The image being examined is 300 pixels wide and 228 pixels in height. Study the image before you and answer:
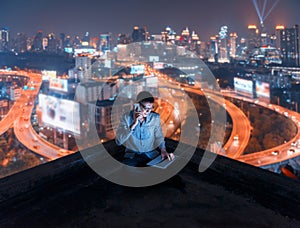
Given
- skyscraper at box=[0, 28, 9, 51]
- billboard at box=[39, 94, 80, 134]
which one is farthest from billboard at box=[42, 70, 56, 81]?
skyscraper at box=[0, 28, 9, 51]

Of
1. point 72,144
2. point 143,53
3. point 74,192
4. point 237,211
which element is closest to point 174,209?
point 237,211

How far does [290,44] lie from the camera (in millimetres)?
17500

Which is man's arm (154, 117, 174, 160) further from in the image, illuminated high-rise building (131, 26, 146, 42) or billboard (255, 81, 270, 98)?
illuminated high-rise building (131, 26, 146, 42)

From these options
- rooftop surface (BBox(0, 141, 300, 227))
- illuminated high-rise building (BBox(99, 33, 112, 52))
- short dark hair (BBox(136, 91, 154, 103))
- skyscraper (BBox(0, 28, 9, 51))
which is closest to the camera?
rooftop surface (BBox(0, 141, 300, 227))

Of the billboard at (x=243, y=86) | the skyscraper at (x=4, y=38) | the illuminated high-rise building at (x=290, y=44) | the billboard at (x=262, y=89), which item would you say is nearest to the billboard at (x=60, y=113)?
the billboard at (x=243, y=86)

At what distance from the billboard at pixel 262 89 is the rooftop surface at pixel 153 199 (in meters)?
10.5

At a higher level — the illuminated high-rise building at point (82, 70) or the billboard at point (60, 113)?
the illuminated high-rise building at point (82, 70)

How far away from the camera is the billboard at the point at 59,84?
10.9m

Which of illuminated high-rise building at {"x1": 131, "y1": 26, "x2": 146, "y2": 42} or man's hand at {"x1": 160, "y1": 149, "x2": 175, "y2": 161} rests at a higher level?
illuminated high-rise building at {"x1": 131, "y1": 26, "x2": 146, "y2": 42}

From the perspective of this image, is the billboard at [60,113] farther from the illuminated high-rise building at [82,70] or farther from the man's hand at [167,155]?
the man's hand at [167,155]

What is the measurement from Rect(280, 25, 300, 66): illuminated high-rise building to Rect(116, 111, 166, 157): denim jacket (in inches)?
710

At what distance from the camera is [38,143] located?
7.95 m

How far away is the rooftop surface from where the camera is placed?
710 millimetres

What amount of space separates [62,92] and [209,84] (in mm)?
5947
